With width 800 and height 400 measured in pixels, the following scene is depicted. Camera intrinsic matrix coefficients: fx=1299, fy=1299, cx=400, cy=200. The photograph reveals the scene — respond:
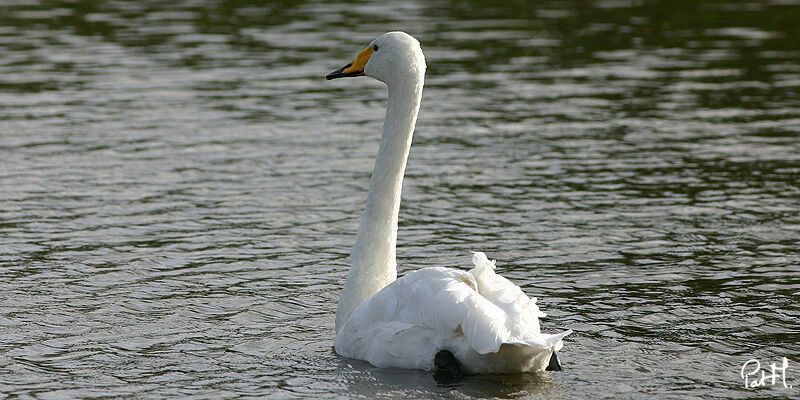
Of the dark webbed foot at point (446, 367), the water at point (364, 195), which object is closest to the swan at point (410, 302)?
the dark webbed foot at point (446, 367)

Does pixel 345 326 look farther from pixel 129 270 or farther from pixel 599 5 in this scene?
pixel 599 5

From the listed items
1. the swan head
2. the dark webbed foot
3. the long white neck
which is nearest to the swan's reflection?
the dark webbed foot

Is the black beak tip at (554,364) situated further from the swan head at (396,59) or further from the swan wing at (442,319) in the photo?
the swan head at (396,59)

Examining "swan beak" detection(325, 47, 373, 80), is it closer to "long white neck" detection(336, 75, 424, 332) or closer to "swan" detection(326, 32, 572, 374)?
"swan" detection(326, 32, 572, 374)

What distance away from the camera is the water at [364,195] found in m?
8.74

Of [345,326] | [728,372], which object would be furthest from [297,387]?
[728,372]

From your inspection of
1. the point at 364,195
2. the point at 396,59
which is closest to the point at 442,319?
the point at 396,59

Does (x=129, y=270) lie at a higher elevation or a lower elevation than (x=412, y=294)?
lower

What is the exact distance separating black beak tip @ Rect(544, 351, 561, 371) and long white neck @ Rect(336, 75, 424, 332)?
148 centimetres

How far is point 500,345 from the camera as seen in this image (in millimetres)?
7695

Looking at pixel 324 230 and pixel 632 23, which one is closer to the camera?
pixel 324 230

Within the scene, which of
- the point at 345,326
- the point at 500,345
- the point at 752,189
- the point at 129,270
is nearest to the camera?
the point at 500,345

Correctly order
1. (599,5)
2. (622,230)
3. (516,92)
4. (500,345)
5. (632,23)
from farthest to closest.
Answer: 1. (599,5)
2. (632,23)
3. (516,92)
4. (622,230)
5. (500,345)

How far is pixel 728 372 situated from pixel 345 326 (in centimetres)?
254
